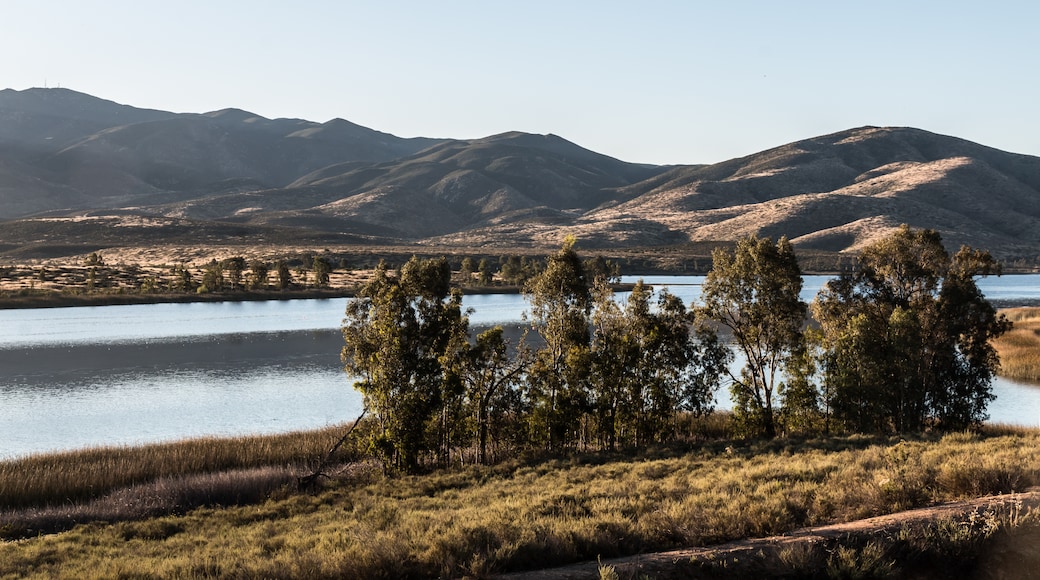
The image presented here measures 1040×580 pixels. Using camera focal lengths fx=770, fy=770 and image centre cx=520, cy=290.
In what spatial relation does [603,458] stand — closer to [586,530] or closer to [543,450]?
[543,450]

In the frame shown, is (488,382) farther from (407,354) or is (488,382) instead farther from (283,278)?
(283,278)

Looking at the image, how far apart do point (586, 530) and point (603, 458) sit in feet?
58.1

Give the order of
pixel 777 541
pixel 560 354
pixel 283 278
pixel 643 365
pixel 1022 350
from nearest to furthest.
→ pixel 777 541, pixel 560 354, pixel 643 365, pixel 1022 350, pixel 283 278

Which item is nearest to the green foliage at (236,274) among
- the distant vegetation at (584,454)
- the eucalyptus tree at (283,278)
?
the eucalyptus tree at (283,278)

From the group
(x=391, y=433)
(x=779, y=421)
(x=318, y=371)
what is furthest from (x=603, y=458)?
(x=318, y=371)

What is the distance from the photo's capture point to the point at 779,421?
39.6 metres

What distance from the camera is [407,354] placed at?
32.3 meters

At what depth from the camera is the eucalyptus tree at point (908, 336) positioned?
1454 inches

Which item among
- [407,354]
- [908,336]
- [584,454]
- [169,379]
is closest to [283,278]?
[169,379]

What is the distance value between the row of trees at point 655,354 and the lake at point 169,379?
7468 millimetres

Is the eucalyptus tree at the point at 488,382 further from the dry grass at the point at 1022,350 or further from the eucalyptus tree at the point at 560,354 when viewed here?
the dry grass at the point at 1022,350

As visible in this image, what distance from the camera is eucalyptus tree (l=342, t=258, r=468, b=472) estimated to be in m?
31.8

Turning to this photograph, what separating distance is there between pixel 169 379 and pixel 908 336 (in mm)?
53756

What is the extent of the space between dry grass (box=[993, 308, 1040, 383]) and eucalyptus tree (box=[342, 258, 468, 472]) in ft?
132
